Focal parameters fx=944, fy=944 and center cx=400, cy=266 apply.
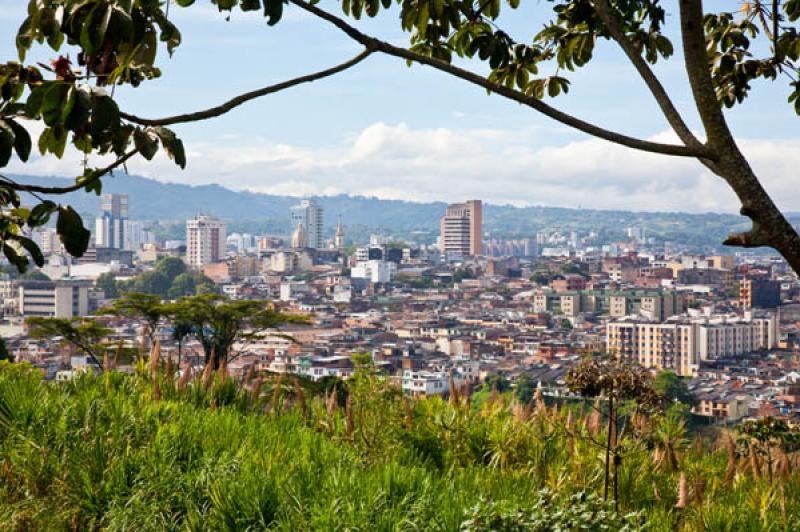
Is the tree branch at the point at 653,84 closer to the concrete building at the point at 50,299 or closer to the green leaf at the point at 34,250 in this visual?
the green leaf at the point at 34,250

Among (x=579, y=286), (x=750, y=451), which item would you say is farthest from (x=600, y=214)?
(x=750, y=451)

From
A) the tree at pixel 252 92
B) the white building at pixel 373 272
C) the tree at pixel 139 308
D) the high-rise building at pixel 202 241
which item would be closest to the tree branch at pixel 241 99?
the tree at pixel 252 92

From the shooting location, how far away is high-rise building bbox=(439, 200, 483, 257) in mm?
116375

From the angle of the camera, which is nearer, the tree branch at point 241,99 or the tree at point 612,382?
the tree branch at point 241,99

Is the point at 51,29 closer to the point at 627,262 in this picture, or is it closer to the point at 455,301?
the point at 455,301

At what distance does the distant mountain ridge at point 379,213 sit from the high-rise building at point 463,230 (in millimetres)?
Answer: 19270

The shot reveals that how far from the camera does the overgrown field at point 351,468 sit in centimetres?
178

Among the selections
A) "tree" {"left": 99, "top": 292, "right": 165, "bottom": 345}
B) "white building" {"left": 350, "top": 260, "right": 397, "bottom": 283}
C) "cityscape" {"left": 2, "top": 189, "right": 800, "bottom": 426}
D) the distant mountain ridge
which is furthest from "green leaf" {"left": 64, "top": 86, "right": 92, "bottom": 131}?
the distant mountain ridge

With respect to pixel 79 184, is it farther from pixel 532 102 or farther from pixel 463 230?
pixel 463 230

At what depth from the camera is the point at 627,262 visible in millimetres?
82812

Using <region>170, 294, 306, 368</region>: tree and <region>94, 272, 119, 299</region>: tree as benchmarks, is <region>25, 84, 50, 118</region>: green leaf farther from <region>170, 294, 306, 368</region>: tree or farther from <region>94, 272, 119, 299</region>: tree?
<region>94, 272, 119, 299</region>: tree

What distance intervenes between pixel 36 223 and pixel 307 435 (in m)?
1.13

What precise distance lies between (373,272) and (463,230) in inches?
1566

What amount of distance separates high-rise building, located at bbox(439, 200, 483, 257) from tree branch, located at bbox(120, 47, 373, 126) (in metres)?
112
